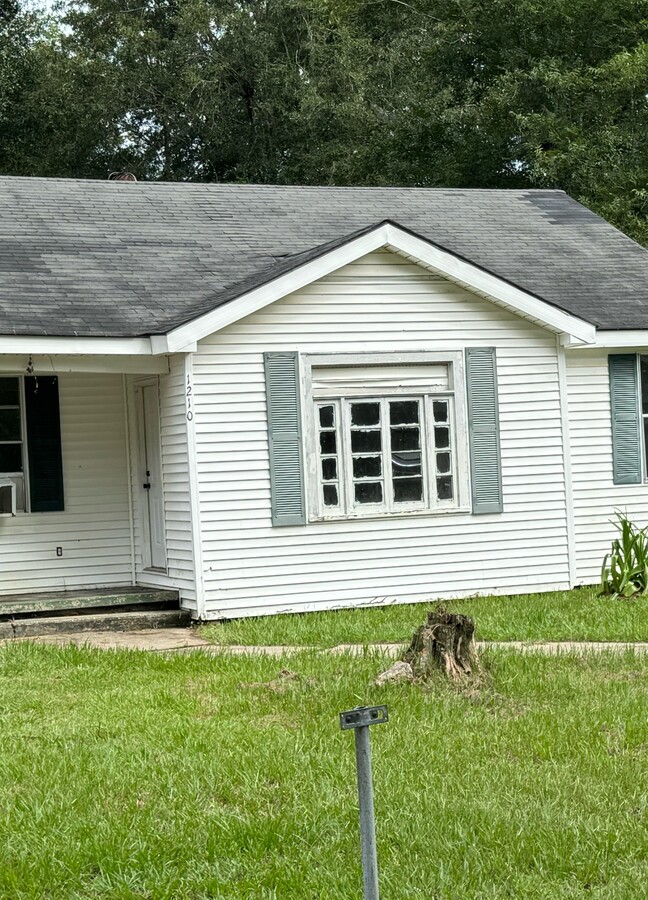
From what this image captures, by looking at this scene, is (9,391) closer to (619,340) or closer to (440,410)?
(440,410)

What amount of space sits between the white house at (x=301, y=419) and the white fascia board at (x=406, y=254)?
0.02m

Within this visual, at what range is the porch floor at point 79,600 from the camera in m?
12.4

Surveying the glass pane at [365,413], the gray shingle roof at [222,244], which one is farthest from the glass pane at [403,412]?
the gray shingle roof at [222,244]

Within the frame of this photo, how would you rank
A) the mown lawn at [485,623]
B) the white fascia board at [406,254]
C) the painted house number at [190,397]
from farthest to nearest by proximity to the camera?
1. the painted house number at [190,397]
2. the white fascia board at [406,254]
3. the mown lawn at [485,623]

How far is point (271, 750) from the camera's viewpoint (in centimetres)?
664

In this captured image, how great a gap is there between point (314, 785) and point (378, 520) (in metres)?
7.11

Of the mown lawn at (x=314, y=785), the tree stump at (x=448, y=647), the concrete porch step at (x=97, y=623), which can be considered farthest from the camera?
the concrete porch step at (x=97, y=623)

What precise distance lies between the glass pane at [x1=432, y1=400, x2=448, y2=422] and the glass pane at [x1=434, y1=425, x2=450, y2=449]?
0.29 feet

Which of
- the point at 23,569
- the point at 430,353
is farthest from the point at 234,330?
the point at 23,569

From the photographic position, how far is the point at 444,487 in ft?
43.9

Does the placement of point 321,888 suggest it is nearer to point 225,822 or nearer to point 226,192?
point 225,822

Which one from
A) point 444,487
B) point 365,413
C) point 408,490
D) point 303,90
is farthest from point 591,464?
point 303,90

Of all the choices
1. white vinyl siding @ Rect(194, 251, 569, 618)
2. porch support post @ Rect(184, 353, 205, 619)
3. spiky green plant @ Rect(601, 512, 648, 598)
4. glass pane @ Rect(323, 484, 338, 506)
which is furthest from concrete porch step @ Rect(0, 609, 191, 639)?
spiky green plant @ Rect(601, 512, 648, 598)

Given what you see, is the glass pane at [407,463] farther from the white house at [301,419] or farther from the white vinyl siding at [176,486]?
the white vinyl siding at [176,486]
